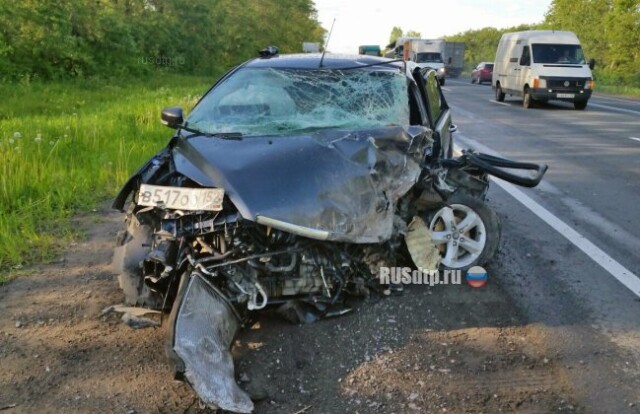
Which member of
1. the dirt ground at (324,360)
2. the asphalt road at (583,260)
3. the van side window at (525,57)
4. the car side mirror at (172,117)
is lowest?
the dirt ground at (324,360)

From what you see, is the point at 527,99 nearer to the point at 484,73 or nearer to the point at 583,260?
the point at 583,260

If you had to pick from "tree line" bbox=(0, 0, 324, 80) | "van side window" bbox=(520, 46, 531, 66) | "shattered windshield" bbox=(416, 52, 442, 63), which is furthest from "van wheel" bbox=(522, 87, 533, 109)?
"shattered windshield" bbox=(416, 52, 442, 63)

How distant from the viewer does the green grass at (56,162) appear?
18.3 ft

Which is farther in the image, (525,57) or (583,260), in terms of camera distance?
(525,57)

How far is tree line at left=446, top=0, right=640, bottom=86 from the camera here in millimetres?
36500

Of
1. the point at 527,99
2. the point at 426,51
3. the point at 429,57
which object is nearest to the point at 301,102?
the point at 527,99

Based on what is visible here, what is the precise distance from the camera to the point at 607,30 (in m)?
38.9

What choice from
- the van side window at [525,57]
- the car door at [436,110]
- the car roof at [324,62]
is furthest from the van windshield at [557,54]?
the car roof at [324,62]

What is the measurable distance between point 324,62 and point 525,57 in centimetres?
1709

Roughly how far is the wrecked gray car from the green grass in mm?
1785

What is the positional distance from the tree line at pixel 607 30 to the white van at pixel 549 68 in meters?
18.6

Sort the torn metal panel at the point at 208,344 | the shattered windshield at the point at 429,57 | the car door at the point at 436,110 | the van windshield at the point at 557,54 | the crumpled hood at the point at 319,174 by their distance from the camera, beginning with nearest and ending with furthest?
the torn metal panel at the point at 208,344
the crumpled hood at the point at 319,174
the car door at the point at 436,110
the van windshield at the point at 557,54
the shattered windshield at the point at 429,57

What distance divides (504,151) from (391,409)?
28.8 ft

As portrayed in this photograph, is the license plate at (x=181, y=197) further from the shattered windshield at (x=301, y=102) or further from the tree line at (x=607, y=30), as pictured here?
the tree line at (x=607, y=30)
